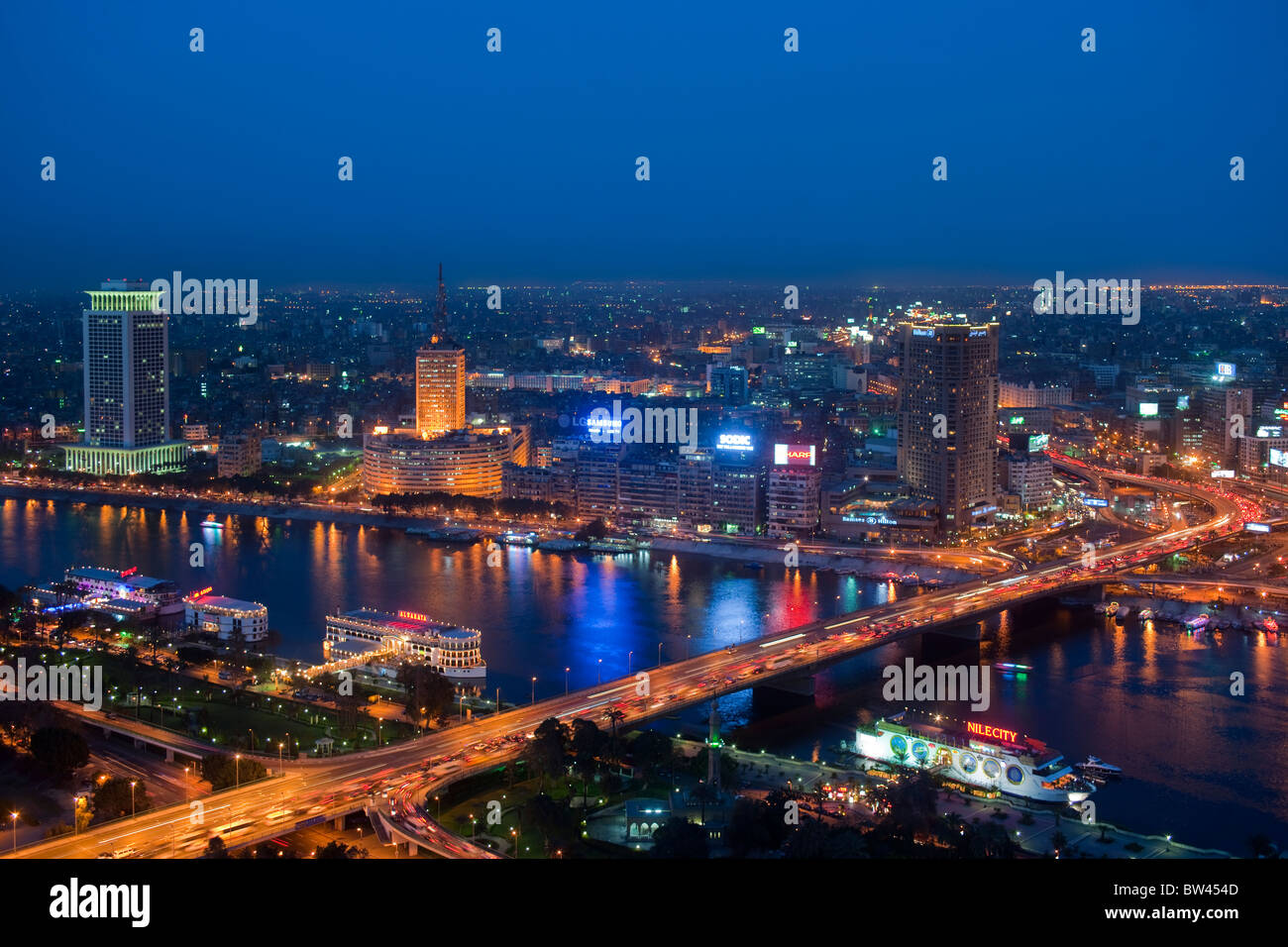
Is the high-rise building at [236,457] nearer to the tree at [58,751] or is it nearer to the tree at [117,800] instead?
the tree at [58,751]

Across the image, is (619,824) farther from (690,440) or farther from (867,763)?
(690,440)

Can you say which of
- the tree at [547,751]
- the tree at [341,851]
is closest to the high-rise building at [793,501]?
the tree at [547,751]

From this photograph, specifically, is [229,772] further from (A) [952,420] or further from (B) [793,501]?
(A) [952,420]

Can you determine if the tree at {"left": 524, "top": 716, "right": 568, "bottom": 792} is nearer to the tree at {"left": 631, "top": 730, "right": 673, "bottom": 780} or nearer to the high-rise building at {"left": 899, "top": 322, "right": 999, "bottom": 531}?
the tree at {"left": 631, "top": 730, "right": 673, "bottom": 780}

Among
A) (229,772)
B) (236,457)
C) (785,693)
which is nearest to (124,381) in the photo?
(236,457)

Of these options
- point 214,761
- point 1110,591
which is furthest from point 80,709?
point 1110,591

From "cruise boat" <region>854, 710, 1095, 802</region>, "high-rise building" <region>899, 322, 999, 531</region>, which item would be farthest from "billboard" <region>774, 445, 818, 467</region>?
"cruise boat" <region>854, 710, 1095, 802</region>

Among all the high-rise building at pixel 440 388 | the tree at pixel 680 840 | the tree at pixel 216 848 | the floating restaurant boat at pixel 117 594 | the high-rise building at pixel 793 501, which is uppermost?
the high-rise building at pixel 440 388
